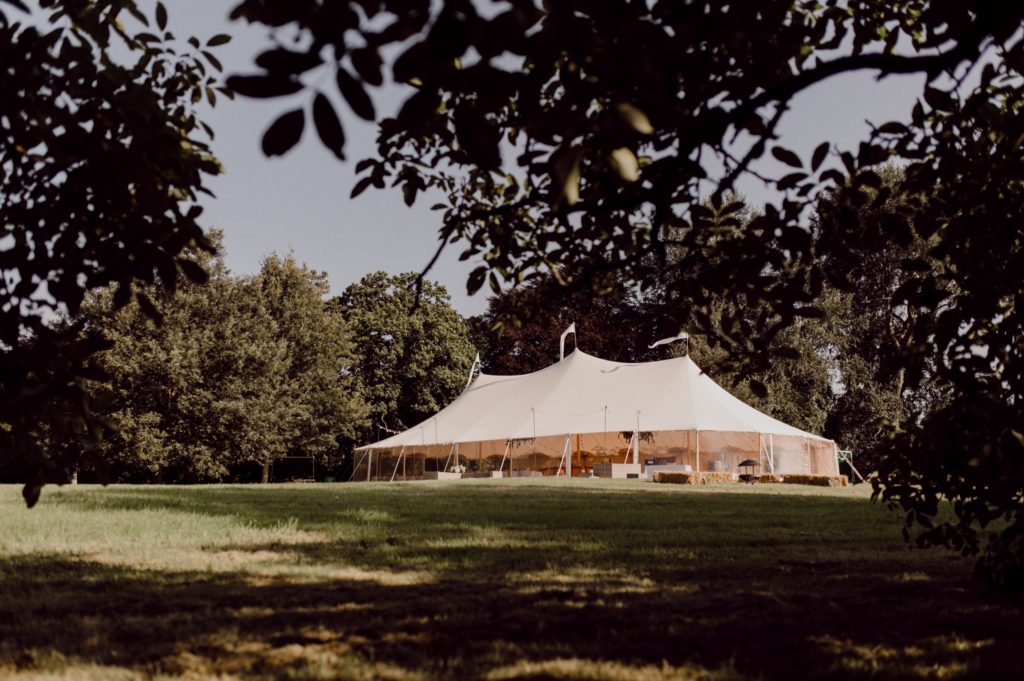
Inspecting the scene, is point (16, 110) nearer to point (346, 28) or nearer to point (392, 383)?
point (346, 28)

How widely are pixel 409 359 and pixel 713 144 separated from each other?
4110 cm

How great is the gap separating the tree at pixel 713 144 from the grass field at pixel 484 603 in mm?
899

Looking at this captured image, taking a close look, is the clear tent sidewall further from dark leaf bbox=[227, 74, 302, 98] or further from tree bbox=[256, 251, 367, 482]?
dark leaf bbox=[227, 74, 302, 98]

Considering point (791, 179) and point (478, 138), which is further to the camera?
point (791, 179)

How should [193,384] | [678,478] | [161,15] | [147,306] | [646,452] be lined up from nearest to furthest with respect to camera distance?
[147,306] → [161,15] → [678,478] → [646,452] → [193,384]

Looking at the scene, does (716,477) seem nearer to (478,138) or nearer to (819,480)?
(819,480)

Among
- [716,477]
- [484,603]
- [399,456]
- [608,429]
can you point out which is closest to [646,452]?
[608,429]

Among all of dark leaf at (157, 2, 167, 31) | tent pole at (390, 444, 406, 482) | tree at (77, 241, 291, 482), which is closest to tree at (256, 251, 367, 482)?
tree at (77, 241, 291, 482)

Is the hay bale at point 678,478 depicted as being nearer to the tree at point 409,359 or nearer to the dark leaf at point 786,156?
the dark leaf at point 786,156

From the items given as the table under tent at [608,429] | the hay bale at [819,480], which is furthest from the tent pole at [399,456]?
the hay bale at [819,480]

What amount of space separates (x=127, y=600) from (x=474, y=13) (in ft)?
11.0

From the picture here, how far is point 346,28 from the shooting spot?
5.57 ft

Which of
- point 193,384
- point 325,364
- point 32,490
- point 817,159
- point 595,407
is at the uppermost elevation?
point 325,364

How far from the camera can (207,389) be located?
32.7 meters
